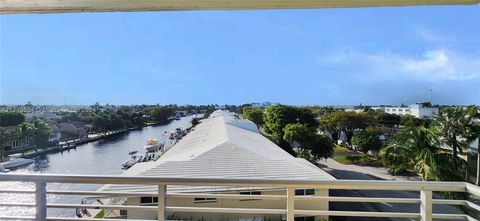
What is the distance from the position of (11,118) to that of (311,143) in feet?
47.2

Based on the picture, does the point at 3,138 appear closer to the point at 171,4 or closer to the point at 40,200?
the point at 40,200

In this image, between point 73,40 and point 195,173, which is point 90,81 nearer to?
point 73,40

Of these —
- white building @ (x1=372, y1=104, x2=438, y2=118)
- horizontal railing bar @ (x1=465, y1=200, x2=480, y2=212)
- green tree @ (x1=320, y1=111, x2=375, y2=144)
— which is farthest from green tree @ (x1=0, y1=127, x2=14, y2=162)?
green tree @ (x1=320, y1=111, x2=375, y2=144)

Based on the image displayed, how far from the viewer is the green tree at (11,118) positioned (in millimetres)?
1904

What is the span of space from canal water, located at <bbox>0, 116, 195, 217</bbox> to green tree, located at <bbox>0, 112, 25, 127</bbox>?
314 millimetres

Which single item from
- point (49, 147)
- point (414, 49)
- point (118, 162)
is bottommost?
point (118, 162)

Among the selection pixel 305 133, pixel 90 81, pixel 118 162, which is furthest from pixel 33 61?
pixel 305 133

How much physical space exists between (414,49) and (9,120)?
10.9 metres

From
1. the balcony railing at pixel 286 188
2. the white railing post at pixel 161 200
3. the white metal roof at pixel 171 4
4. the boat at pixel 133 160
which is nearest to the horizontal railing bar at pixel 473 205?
the balcony railing at pixel 286 188

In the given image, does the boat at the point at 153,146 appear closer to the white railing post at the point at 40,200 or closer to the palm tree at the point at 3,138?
the palm tree at the point at 3,138

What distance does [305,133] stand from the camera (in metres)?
16.1

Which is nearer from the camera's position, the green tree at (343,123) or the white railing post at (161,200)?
the white railing post at (161,200)

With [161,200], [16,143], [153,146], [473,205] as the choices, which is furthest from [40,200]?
[153,146]

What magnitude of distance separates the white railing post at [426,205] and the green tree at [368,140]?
1010 centimetres
